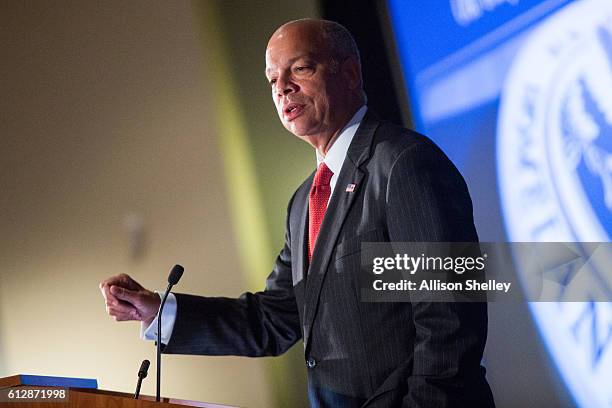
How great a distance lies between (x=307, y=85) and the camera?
1.86m

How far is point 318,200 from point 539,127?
24.0 inches

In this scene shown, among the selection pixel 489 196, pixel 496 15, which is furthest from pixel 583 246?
pixel 496 15

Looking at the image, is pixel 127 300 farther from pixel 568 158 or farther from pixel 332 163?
pixel 568 158

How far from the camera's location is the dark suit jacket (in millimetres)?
1394

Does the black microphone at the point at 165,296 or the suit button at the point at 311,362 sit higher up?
the black microphone at the point at 165,296

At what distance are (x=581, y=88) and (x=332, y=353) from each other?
0.89m

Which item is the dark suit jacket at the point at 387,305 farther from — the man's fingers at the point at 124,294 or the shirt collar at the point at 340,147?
the man's fingers at the point at 124,294

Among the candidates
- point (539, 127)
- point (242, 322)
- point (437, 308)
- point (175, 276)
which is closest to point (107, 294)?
point (175, 276)

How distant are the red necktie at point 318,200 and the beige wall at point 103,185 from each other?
132 cm

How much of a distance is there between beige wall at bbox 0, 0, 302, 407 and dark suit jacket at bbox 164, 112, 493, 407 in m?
1.45

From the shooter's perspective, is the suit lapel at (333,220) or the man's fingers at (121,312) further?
the man's fingers at (121,312)

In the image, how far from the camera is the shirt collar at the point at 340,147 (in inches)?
70.4

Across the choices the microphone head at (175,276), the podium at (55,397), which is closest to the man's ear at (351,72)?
the microphone head at (175,276)

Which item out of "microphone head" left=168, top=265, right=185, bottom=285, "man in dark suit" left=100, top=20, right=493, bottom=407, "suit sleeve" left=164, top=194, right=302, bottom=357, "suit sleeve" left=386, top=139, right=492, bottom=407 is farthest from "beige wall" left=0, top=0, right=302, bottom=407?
"suit sleeve" left=386, top=139, right=492, bottom=407
